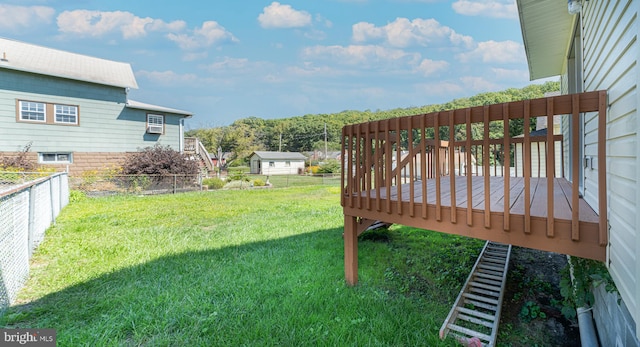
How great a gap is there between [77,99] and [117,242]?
1008cm

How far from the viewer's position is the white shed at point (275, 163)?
3206cm

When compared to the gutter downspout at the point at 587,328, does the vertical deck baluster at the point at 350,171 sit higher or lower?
higher

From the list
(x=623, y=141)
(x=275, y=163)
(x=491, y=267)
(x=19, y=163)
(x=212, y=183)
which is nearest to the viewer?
(x=623, y=141)

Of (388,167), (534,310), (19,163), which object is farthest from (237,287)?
(19,163)

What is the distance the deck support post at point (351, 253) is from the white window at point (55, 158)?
42.0 feet

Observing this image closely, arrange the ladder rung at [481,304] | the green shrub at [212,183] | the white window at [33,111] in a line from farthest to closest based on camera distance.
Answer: the green shrub at [212,183], the white window at [33,111], the ladder rung at [481,304]

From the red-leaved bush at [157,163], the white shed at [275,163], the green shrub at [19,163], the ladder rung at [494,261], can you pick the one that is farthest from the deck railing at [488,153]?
the white shed at [275,163]

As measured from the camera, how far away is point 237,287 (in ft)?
9.71

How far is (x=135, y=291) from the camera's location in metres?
2.88

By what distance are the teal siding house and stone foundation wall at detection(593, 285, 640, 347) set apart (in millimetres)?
14586

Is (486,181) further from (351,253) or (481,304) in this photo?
(351,253)

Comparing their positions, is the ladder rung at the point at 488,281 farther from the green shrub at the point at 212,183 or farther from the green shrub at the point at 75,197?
the green shrub at the point at 212,183

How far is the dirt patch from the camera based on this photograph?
2.38m

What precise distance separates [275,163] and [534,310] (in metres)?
30.8
